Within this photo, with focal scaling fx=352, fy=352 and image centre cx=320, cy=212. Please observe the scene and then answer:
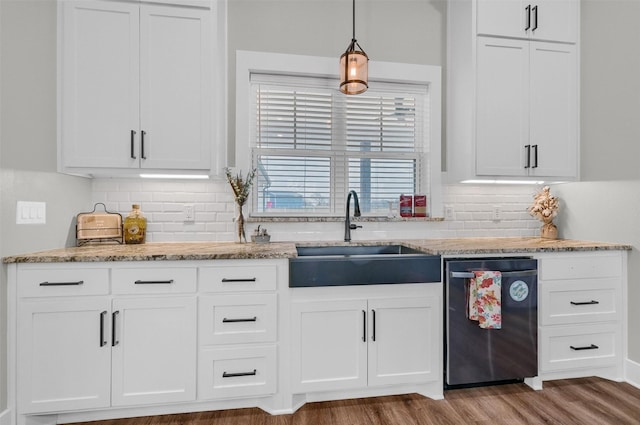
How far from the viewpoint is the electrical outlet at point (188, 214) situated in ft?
8.58

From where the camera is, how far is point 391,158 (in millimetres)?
2980

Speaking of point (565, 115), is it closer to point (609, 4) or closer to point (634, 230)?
point (609, 4)

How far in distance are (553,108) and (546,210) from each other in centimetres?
80

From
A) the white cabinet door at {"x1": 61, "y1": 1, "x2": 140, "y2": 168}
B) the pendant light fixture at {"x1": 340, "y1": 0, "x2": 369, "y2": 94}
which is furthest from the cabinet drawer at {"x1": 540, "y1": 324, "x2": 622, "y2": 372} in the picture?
the white cabinet door at {"x1": 61, "y1": 1, "x2": 140, "y2": 168}

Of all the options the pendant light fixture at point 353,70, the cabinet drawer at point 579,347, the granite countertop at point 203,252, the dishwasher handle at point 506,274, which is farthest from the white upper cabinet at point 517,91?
the cabinet drawer at point 579,347

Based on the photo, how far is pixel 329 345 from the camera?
2.05m

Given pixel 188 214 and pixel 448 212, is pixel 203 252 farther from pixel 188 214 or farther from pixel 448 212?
pixel 448 212

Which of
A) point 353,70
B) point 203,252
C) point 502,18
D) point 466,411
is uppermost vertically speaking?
point 502,18

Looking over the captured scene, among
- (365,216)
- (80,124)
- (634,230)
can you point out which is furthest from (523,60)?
(80,124)

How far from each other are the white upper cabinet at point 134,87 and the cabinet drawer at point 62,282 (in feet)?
2.25

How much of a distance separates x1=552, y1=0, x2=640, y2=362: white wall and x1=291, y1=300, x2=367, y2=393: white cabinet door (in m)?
1.92

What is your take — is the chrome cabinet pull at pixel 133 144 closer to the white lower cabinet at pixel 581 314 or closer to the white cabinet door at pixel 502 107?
the white cabinet door at pixel 502 107

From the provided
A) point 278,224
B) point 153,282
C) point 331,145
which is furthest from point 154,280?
point 331,145

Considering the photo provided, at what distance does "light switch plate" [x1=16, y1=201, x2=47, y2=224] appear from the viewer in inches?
74.4
